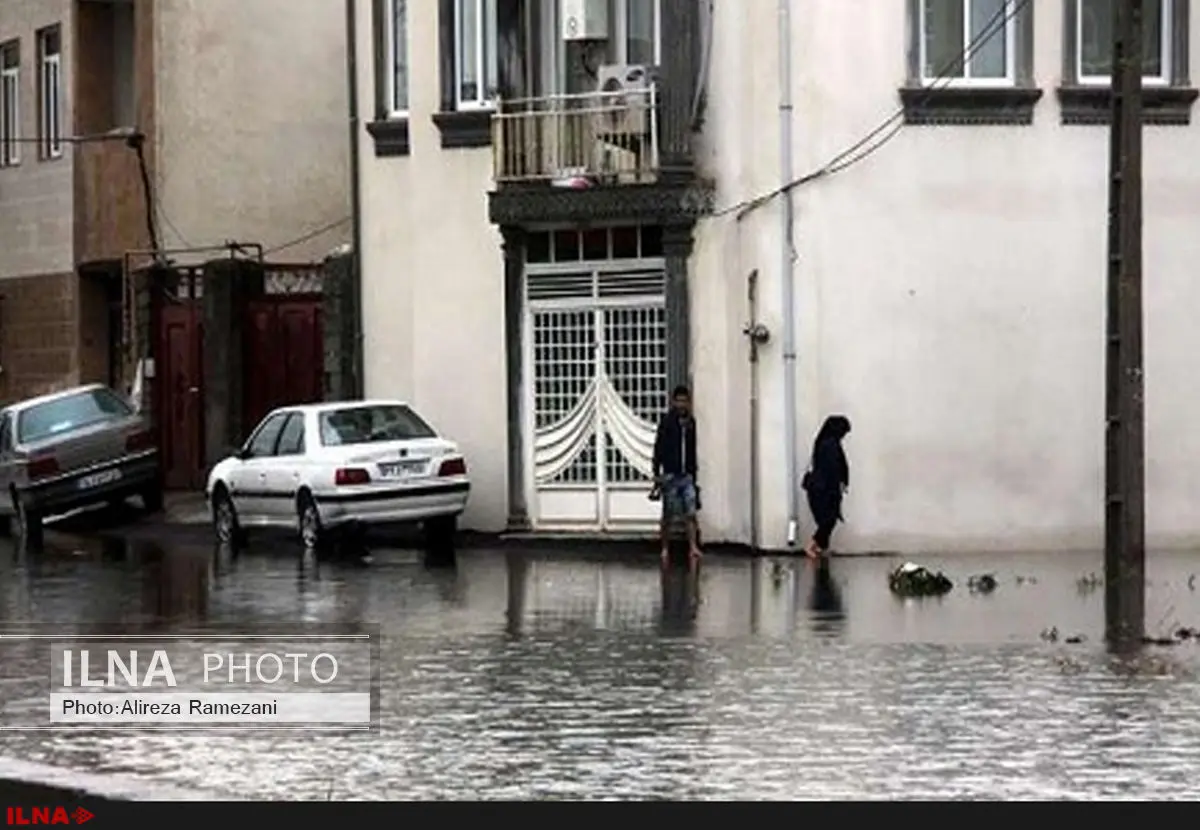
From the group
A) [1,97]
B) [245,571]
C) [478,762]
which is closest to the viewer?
[478,762]

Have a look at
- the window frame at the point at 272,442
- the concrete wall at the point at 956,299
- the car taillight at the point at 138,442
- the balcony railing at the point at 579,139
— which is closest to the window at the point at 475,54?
the balcony railing at the point at 579,139

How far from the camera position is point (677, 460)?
28750mm

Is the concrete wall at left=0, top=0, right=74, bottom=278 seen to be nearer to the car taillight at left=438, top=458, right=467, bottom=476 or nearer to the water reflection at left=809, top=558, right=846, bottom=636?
the car taillight at left=438, top=458, right=467, bottom=476

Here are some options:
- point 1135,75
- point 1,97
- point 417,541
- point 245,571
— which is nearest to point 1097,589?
point 1135,75

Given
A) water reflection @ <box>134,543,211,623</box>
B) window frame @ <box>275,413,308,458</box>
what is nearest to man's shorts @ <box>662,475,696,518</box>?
water reflection @ <box>134,543,211,623</box>

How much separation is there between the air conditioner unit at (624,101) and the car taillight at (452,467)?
12.4 ft

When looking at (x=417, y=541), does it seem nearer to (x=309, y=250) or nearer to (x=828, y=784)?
(x=309, y=250)

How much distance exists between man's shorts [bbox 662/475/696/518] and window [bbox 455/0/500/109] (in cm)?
589

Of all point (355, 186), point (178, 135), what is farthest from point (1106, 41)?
point (178, 135)

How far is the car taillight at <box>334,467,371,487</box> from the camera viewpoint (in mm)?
30797

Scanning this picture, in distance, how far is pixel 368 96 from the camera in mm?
35156

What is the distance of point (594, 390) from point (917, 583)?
7.69 meters

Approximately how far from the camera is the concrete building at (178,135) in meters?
41.7

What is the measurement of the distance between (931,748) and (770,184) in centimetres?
1599
